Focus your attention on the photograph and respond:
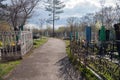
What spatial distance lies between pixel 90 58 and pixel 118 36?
362 centimetres

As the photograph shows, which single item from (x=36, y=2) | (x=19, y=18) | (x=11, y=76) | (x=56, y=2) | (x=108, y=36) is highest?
(x=56, y=2)

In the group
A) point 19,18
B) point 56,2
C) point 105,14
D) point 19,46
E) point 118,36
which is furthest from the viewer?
point 56,2

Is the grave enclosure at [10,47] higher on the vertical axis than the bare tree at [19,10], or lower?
lower

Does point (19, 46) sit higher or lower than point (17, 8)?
lower

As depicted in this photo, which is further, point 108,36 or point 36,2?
point 36,2

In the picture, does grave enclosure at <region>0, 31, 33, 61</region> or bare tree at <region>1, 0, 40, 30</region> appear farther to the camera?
bare tree at <region>1, 0, 40, 30</region>

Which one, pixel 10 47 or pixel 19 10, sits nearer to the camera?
pixel 10 47

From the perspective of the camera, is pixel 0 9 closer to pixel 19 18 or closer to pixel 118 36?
pixel 19 18

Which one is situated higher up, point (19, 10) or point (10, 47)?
point (19, 10)

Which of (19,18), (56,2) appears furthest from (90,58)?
(56,2)

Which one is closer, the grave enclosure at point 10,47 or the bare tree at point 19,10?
the grave enclosure at point 10,47

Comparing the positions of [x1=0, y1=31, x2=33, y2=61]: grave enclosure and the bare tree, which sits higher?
the bare tree

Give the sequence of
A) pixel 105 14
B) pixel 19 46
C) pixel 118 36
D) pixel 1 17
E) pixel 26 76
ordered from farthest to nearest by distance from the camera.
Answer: pixel 105 14
pixel 1 17
pixel 19 46
pixel 118 36
pixel 26 76

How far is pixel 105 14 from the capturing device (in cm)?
4653
